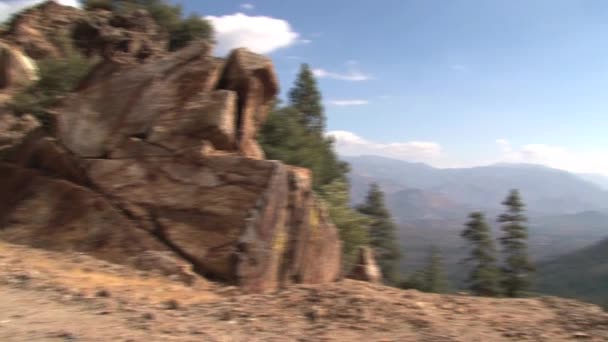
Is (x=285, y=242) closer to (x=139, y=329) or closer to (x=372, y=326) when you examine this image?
(x=372, y=326)

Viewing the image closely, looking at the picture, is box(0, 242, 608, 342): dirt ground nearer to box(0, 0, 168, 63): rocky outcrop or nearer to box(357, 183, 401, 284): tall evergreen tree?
box(0, 0, 168, 63): rocky outcrop

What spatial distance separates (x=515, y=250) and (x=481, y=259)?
1.59 meters

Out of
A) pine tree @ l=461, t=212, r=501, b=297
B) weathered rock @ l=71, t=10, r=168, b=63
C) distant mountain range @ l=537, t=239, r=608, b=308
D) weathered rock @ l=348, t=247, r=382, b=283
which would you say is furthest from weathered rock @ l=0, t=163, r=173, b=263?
distant mountain range @ l=537, t=239, r=608, b=308

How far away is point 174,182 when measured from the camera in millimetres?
9062

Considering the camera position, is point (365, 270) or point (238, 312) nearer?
point (238, 312)

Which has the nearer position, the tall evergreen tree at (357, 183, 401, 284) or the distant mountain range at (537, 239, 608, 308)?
the tall evergreen tree at (357, 183, 401, 284)

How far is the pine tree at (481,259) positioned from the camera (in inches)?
928

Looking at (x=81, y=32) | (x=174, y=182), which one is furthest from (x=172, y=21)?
(x=174, y=182)

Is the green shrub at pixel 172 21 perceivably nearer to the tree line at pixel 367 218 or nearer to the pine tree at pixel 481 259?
the tree line at pixel 367 218

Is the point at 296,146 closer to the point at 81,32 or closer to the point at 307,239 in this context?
the point at 307,239

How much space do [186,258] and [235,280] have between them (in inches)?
38.4

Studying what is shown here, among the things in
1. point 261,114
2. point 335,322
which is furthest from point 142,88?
point 335,322

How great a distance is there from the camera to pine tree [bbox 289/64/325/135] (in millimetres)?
25625

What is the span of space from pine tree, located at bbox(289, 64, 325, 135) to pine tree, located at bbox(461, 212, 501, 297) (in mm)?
8706
